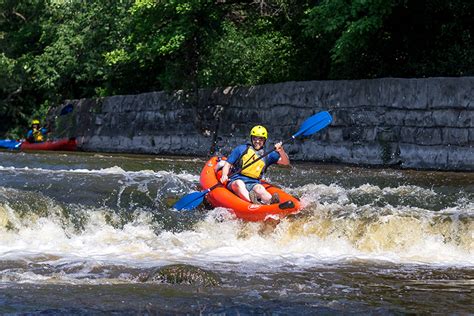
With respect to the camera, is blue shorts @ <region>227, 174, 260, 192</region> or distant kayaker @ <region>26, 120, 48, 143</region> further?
distant kayaker @ <region>26, 120, 48, 143</region>

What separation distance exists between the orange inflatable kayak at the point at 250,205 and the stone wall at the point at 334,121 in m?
4.85

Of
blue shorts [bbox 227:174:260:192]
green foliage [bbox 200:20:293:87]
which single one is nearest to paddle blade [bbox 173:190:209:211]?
blue shorts [bbox 227:174:260:192]

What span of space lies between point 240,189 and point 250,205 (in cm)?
55

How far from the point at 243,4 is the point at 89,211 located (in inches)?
→ 438

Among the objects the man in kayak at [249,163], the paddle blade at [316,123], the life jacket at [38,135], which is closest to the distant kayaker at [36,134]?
the life jacket at [38,135]

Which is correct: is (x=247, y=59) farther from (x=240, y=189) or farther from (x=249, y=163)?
(x=240, y=189)

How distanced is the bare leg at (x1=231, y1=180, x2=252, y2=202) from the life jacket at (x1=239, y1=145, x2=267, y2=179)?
19 centimetres

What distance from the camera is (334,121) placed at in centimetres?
1617

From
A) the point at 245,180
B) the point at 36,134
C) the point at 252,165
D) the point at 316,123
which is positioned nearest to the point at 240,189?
the point at 245,180

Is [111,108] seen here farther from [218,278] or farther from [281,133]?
[218,278]

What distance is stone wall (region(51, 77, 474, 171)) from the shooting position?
47.6 ft

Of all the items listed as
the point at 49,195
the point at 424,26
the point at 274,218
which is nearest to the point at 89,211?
the point at 49,195

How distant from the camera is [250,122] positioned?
18188 mm

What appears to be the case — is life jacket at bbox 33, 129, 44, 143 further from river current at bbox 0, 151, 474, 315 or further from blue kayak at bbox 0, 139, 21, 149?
river current at bbox 0, 151, 474, 315
